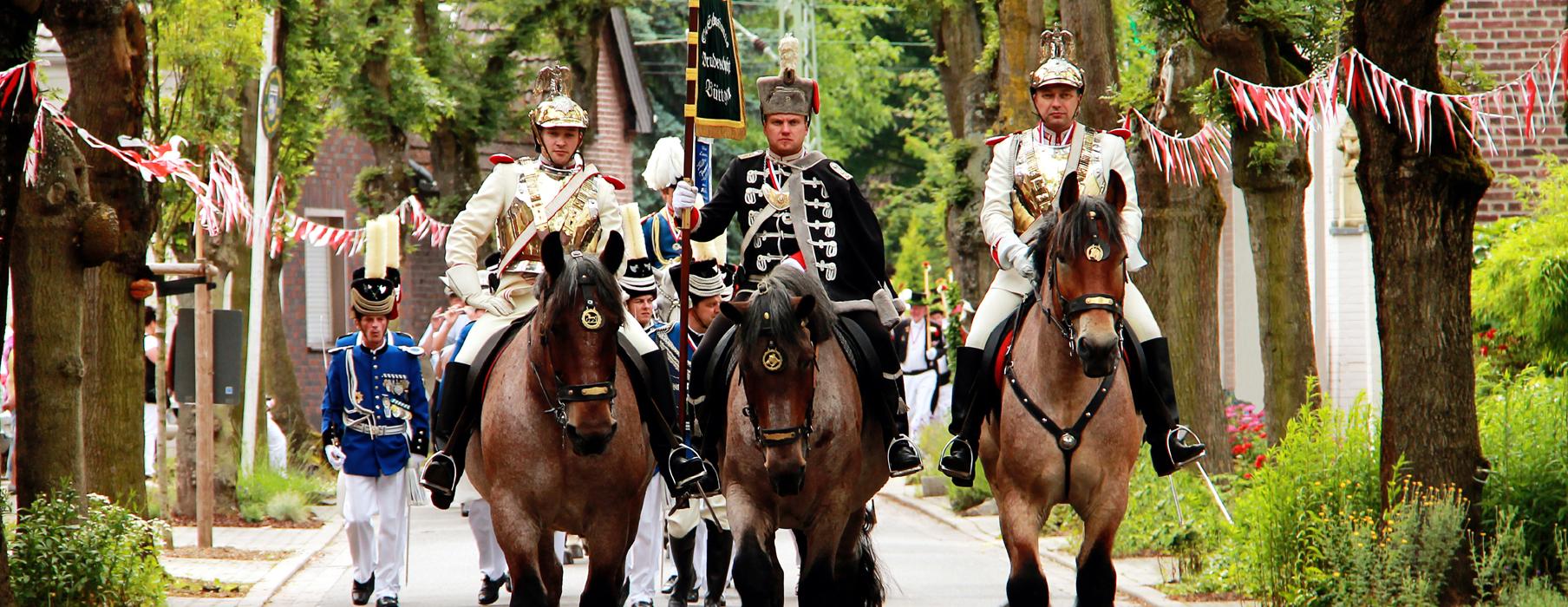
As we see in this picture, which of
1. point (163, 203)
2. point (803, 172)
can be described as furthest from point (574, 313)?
point (163, 203)

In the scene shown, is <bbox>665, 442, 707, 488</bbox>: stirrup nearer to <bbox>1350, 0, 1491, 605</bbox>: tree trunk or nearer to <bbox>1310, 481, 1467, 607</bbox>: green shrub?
<bbox>1310, 481, 1467, 607</bbox>: green shrub

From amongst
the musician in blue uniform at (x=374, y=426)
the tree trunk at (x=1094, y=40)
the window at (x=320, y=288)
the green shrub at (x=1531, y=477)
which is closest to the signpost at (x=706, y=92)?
the musician in blue uniform at (x=374, y=426)

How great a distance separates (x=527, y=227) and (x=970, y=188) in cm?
1189

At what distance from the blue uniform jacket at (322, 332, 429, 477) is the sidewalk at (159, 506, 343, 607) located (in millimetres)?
1223

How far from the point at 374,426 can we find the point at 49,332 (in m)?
2.66

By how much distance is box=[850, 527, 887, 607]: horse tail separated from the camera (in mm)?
9711

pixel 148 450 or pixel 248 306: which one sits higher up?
pixel 248 306

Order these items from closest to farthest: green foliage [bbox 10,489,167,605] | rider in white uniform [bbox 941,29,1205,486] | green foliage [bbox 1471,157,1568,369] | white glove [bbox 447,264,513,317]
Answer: rider in white uniform [bbox 941,29,1205,486] < white glove [bbox 447,264,513,317] < green foliage [bbox 10,489,167,605] < green foliage [bbox 1471,157,1568,369]

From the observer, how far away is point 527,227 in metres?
9.88

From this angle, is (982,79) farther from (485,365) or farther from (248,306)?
(485,365)

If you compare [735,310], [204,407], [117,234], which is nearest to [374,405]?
[117,234]

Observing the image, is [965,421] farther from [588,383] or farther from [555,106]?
[555,106]

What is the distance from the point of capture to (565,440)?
28.5 feet

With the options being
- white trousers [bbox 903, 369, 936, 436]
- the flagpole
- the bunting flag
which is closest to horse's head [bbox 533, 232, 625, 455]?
the flagpole
